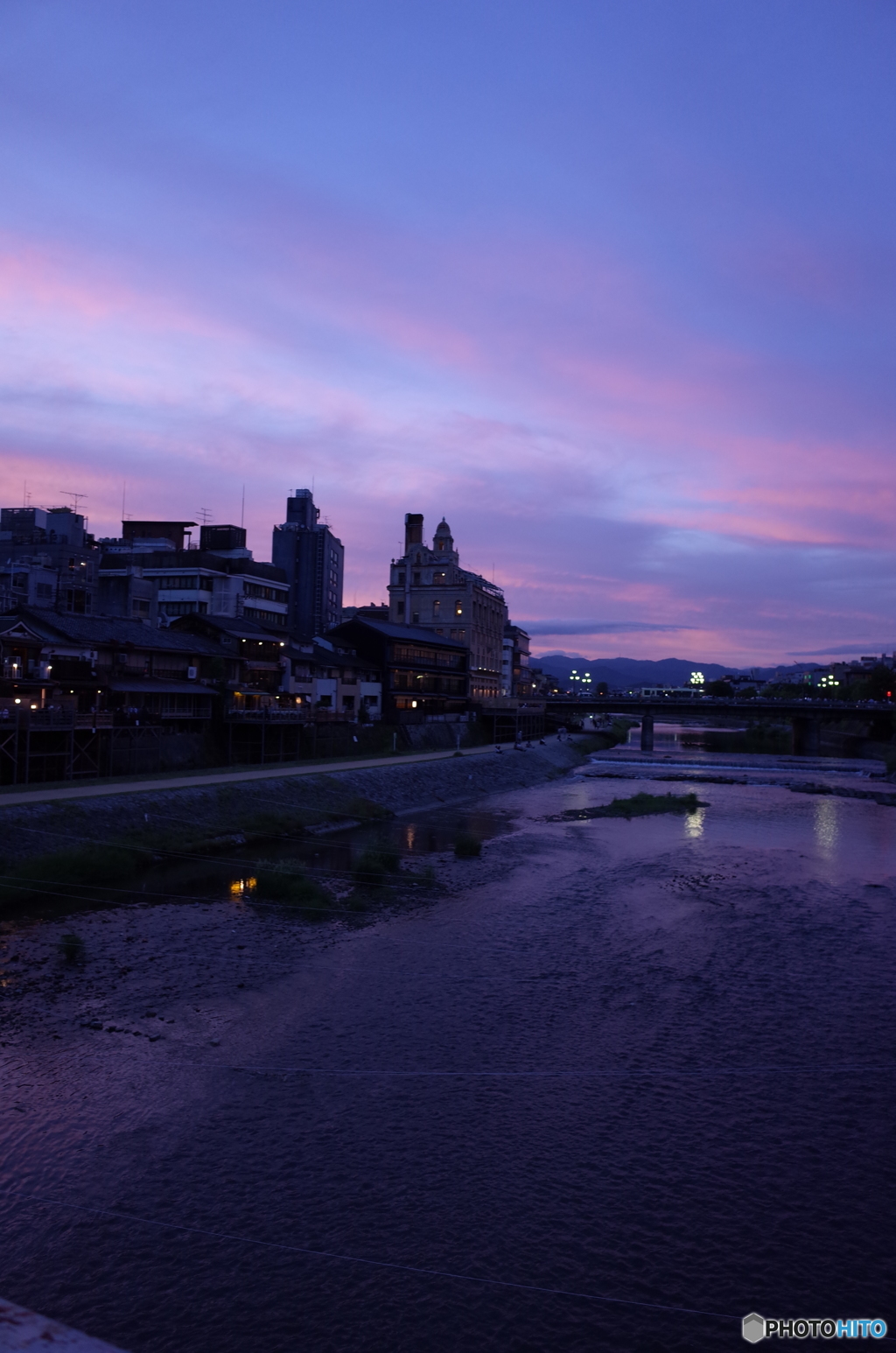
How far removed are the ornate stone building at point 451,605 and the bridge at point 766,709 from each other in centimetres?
1309

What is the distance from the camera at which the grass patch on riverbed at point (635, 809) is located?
55.1m

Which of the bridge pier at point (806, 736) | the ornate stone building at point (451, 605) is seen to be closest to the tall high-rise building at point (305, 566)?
the ornate stone building at point (451, 605)

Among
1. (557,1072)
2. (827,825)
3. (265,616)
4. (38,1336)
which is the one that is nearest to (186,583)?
(265,616)

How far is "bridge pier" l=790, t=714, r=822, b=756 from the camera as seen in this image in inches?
4456

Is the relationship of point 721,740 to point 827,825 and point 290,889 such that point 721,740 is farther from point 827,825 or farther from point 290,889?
point 290,889

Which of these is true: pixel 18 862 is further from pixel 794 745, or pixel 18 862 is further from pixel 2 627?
pixel 794 745

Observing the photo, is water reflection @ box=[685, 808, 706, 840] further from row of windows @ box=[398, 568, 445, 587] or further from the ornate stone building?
row of windows @ box=[398, 568, 445, 587]

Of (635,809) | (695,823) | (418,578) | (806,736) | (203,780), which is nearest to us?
(203,780)

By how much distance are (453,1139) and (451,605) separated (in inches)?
3781

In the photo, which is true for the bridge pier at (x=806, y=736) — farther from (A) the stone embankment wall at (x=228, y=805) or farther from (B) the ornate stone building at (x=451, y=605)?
(A) the stone embankment wall at (x=228, y=805)

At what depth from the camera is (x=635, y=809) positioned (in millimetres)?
56688

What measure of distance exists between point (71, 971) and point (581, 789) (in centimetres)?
5383

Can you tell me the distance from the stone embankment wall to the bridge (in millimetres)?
47677

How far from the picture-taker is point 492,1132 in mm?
15125
